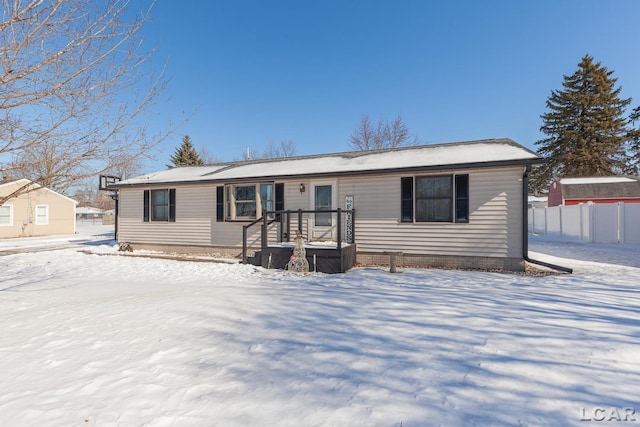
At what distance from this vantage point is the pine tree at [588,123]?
26500 millimetres

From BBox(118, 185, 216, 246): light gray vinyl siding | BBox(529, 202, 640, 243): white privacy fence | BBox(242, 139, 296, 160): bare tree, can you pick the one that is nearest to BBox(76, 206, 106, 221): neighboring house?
BBox(242, 139, 296, 160): bare tree

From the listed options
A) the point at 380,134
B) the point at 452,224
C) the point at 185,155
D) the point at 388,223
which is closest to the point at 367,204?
the point at 388,223

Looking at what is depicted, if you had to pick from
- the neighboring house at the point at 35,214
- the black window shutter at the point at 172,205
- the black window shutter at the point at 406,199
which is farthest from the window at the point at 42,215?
the black window shutter at the point at 406,199

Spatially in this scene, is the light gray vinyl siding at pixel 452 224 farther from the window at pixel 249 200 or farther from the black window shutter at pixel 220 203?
the black window shutter at pixel 220 203

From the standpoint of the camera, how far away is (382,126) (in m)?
29.1

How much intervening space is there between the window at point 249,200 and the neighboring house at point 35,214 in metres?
15.6

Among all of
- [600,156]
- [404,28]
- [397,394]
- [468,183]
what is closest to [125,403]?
[397,394]

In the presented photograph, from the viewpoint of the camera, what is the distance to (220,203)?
34.2ft

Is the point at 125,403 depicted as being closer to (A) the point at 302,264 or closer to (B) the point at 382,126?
(A) the point at 302,264

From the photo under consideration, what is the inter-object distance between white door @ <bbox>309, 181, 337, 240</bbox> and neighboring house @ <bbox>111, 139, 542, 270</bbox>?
0.03 metres

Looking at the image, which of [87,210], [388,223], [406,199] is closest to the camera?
[406,199]

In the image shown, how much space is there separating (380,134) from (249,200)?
2168 centimetres

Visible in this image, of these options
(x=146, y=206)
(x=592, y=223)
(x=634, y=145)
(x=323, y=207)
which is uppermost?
(x=634, y=145)

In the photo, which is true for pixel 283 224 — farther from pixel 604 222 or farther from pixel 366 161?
pixel 604 222
